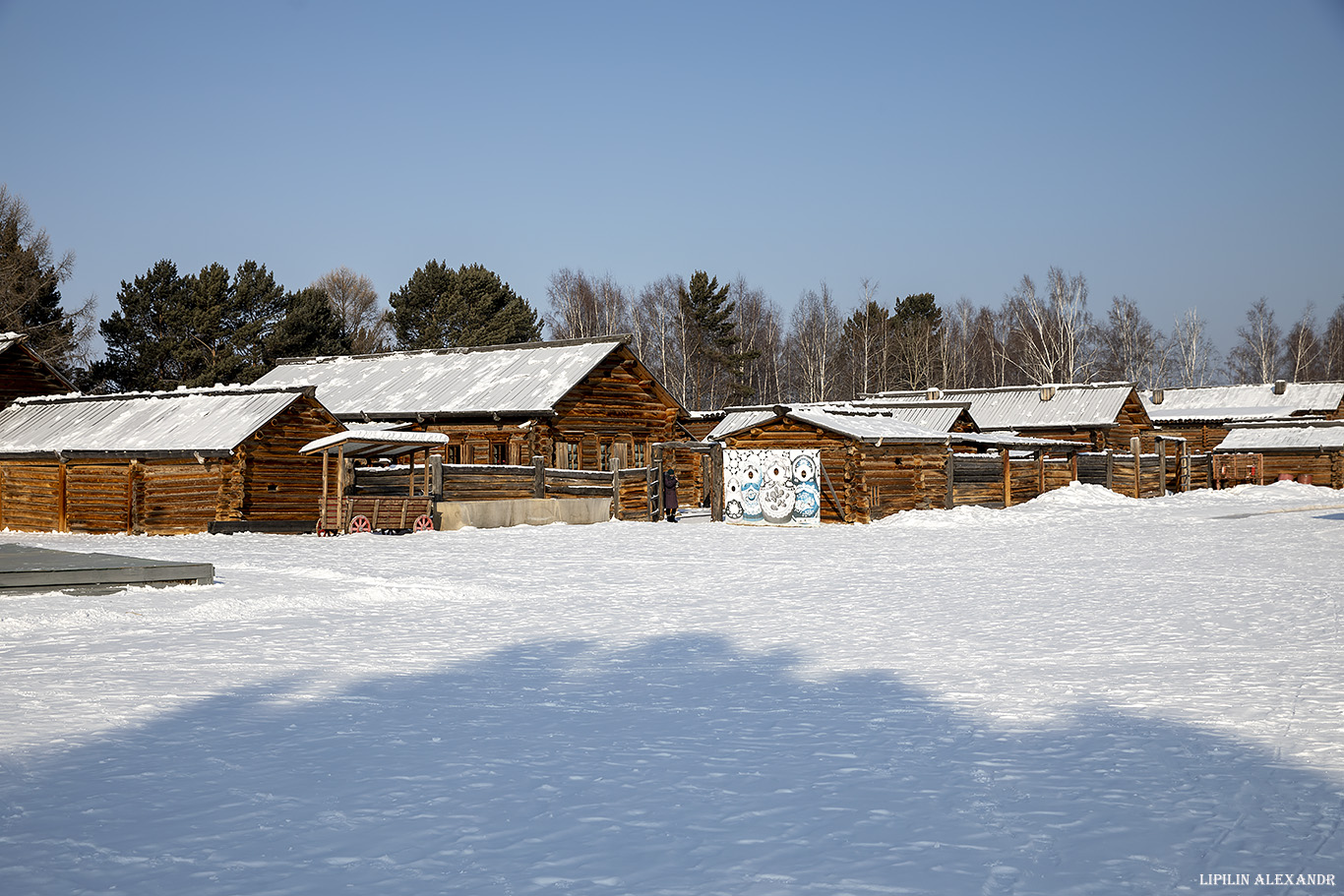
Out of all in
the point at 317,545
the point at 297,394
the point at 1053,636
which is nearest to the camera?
the point at 1053,636

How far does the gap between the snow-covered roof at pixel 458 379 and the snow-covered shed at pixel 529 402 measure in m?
0.05

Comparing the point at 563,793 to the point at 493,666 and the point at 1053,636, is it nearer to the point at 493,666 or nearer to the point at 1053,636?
the point at 493,666

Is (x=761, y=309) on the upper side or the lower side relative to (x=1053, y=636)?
upper

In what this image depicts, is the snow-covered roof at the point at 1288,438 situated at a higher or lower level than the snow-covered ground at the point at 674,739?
higher

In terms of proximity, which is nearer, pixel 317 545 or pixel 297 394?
pixel 317 545

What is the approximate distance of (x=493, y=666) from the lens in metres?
Answer: 10.0

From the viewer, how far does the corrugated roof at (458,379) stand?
37469mm

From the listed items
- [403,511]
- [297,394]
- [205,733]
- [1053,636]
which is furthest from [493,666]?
[297,394]

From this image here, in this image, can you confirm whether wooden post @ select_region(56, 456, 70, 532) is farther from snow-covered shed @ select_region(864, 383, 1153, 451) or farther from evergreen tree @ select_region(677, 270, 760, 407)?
evergreen tree @ select_region(677, 270, 760, 407)

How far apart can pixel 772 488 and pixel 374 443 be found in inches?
435

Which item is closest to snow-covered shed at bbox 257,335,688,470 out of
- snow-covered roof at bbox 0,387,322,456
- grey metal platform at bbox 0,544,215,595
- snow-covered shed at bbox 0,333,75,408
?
snow-covered roof at bbox 0,387,322,456

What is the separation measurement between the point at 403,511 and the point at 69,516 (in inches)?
392

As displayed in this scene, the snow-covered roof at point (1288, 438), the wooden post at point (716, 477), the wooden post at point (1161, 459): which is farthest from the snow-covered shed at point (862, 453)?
the snow-covered roof at point (1288, 438)

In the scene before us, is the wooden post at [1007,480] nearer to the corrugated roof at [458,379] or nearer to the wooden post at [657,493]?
the wooden post at [657,493]
